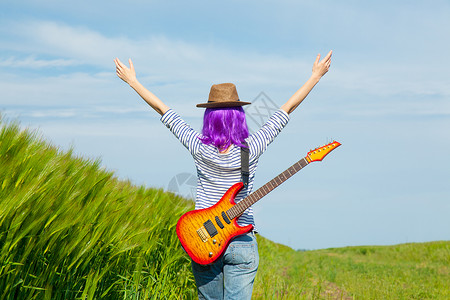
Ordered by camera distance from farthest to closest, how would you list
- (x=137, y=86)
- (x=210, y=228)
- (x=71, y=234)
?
(x=137, y=86), (x=210, y=228), (x=71, y=234)

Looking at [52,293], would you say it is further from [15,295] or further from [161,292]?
[161,292]

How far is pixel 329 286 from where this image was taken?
9.29 m

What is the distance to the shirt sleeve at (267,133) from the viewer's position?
4.07 metres

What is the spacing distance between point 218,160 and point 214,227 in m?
0.58

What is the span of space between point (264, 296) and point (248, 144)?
3163 mm

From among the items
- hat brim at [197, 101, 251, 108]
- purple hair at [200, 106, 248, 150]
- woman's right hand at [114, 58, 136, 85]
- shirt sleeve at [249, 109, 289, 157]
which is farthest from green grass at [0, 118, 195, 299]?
shirt sleeve at [249, 109, 289, 157]

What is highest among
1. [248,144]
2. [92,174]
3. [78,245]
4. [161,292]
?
[248,144]

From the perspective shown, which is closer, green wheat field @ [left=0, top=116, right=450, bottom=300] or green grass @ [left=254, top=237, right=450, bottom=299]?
green wheat field @ [left=0, top=116, right=450, bottom=300]

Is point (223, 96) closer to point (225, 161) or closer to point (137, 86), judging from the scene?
point (225, 161)

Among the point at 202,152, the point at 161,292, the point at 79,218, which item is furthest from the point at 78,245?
the point at 161,292

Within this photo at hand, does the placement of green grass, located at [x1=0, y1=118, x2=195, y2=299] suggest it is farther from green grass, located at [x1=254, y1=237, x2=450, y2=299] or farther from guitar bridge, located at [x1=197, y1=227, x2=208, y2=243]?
green grass, located at [x1=254, y1=237, x2=450, y2=299]

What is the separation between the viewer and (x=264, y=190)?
158 inches

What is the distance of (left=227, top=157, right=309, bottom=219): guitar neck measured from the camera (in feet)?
12.6

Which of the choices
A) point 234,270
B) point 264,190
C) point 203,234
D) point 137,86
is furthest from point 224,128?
point 234,270
